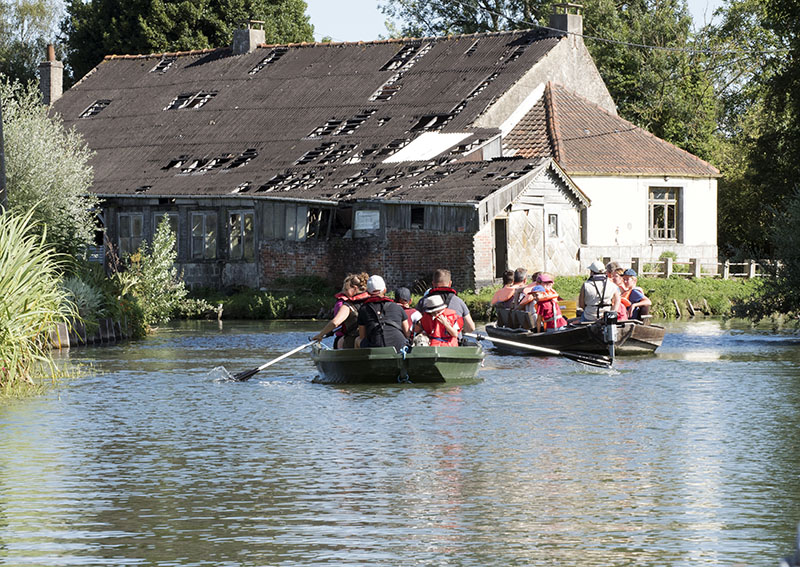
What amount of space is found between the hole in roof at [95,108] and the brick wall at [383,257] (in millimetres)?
15592

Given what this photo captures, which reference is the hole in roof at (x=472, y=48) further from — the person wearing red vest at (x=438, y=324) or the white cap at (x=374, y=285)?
the white cap at (x=374, y=285)

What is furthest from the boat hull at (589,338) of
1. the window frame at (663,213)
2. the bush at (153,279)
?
the window frame at (663,213)

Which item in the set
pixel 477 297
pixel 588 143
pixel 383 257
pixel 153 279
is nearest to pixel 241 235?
pixel 383 257

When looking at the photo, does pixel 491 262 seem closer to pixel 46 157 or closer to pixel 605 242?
pixel 605 242

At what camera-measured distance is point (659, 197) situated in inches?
1994

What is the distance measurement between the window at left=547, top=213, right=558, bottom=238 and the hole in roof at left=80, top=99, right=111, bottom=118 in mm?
21935

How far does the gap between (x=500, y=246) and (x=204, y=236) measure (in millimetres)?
10268

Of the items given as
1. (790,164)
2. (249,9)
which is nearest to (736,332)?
(790,164)

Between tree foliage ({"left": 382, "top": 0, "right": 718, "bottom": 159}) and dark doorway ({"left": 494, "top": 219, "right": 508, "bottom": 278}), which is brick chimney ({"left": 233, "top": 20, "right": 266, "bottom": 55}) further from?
dark doorway ({"left": 494, "top": 219, "right": 508, "bottom": 278})

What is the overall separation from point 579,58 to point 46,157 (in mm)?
23659

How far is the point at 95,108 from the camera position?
195 ft

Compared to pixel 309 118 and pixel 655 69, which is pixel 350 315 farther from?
pixel 655 69

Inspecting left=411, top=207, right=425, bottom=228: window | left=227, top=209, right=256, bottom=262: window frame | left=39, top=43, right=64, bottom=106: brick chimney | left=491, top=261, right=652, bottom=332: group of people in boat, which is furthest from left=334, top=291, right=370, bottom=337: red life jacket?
left=39, top=43, right=64, bottom=106: brick chimney

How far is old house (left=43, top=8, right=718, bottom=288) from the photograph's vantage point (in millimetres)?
43938
